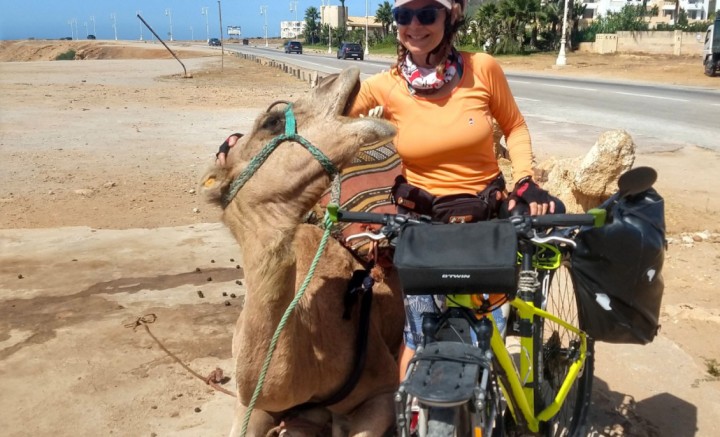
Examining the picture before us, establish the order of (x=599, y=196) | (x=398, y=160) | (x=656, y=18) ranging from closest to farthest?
(x=398, y=160) → (x=599, y=196) → (x=656, y=18)

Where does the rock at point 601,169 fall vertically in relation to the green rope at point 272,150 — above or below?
below

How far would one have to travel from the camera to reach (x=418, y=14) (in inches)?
113

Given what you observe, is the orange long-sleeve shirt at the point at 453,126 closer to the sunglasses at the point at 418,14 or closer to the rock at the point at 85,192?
the sunglasses at the point at 418,14

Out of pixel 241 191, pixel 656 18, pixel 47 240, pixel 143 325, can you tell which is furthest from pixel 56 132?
pixel 656 18

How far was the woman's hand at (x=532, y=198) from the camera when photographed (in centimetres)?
268

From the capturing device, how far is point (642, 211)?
109 inches

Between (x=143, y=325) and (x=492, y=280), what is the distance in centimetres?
365

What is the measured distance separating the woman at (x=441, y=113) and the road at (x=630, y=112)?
9430 millimetres

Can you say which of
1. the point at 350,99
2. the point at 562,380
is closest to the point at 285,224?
the point at 350,99

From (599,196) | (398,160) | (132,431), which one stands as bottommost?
(132,431)

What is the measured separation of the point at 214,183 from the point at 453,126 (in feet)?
3.51

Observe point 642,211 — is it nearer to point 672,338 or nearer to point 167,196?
point 672,338

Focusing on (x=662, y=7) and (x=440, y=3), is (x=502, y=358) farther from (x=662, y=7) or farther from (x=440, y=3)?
(x=662, y=7)

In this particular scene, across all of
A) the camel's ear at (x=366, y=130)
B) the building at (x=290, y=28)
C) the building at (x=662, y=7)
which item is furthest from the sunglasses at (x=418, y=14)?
the building at (x=290, y=28)
